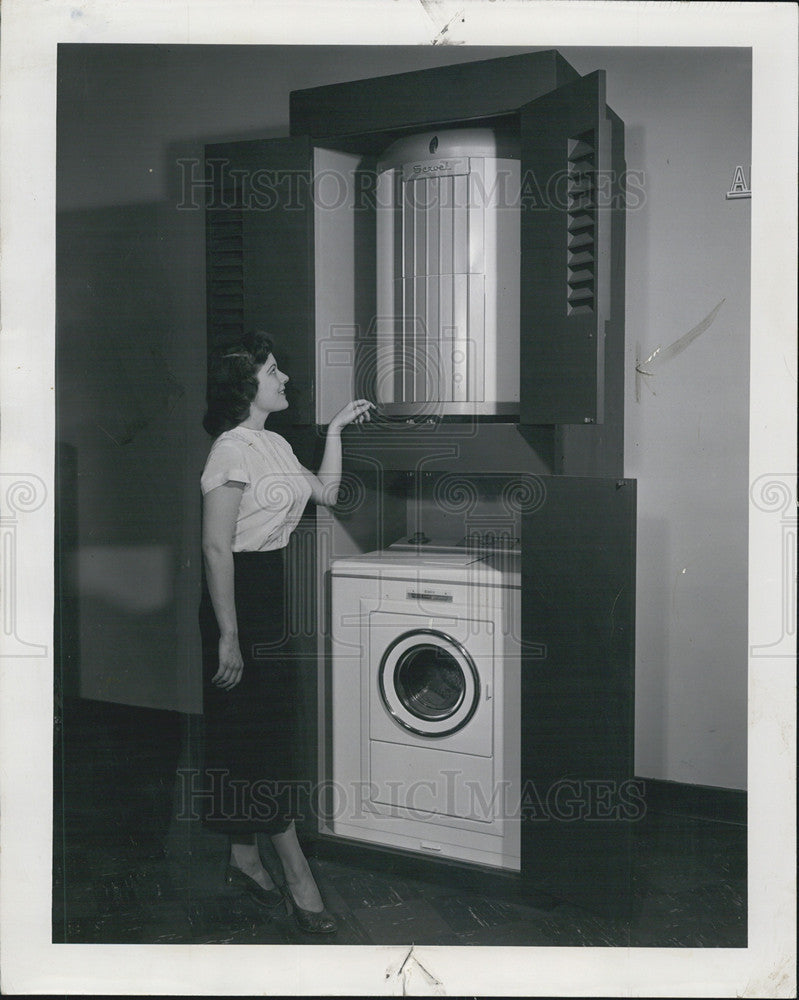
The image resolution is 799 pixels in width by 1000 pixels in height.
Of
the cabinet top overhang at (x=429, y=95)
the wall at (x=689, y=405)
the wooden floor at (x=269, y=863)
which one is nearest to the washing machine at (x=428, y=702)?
the wooden floor at (x=269, y=863)

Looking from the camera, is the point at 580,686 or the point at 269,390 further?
the point at 269,390

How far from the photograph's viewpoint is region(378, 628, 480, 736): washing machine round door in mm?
2490

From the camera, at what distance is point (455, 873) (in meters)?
2.51

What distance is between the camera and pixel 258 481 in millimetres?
2369

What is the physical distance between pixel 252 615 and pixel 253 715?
0.28 m

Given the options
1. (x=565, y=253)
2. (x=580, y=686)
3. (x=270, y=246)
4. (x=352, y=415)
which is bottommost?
(x=580, y=686)

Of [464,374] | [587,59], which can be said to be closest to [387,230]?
[464,374]

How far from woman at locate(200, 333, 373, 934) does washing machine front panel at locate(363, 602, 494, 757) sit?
0.27 metres

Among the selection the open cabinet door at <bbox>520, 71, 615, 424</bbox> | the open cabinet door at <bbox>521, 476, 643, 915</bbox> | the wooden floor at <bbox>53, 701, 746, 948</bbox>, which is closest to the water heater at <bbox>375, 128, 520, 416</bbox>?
the open cabinet door at <bbox>520, 71, 615, 424</bbox>

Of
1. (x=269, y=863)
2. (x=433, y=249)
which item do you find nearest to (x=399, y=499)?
(x=433, y=249)

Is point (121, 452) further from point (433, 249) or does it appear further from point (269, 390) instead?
point (433, 249)

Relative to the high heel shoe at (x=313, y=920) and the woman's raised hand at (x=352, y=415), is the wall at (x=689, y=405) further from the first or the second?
the high heel shoe at (x=313, y=920)

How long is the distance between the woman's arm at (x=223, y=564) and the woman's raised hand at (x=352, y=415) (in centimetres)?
35

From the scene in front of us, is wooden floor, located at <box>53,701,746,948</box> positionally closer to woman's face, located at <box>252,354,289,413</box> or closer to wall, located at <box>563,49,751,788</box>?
wall, located at <box>563,49,751,788</box>
